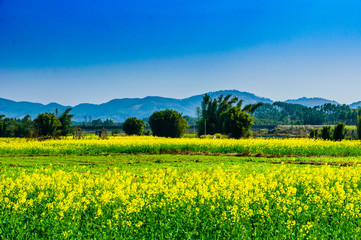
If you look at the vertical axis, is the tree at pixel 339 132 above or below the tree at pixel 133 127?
below

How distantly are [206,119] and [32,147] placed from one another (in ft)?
144

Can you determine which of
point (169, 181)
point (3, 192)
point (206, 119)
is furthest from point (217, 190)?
point (206, 119)

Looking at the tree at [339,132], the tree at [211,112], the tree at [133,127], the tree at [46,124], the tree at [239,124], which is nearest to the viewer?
the tree at [339,132]

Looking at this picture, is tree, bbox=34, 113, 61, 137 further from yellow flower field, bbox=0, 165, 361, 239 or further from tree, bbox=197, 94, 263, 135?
yellow flower field, bbox=0, 165, 361, 239

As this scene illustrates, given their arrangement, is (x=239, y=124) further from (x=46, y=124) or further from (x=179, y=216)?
(x=179, y=216)

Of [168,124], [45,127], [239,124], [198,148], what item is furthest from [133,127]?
[198,148]

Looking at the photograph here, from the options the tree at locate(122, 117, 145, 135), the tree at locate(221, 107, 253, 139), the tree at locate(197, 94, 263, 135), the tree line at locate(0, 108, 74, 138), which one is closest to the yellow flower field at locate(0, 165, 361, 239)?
the tree line at locate(0, 108, 74, 138)

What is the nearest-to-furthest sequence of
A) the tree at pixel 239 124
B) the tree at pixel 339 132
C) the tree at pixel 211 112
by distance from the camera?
the tree at pixel 339 132 → the tree at pixel 239 124 → the tree at pixel 211 112

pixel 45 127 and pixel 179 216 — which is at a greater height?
pixel 45 127

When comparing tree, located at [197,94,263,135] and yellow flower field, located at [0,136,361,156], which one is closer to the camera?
yellow flower field, located at [0,136,361,156]

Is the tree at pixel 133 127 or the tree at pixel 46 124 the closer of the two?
the tree at pixel 46 124

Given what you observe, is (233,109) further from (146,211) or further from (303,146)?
Answer: (146,211)

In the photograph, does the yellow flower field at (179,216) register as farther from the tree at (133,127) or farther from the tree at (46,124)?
the tree at (133,127)

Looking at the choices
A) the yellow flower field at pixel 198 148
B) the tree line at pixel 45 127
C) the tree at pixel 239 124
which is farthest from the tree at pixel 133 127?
the yellow flower field at pixel 198 148
